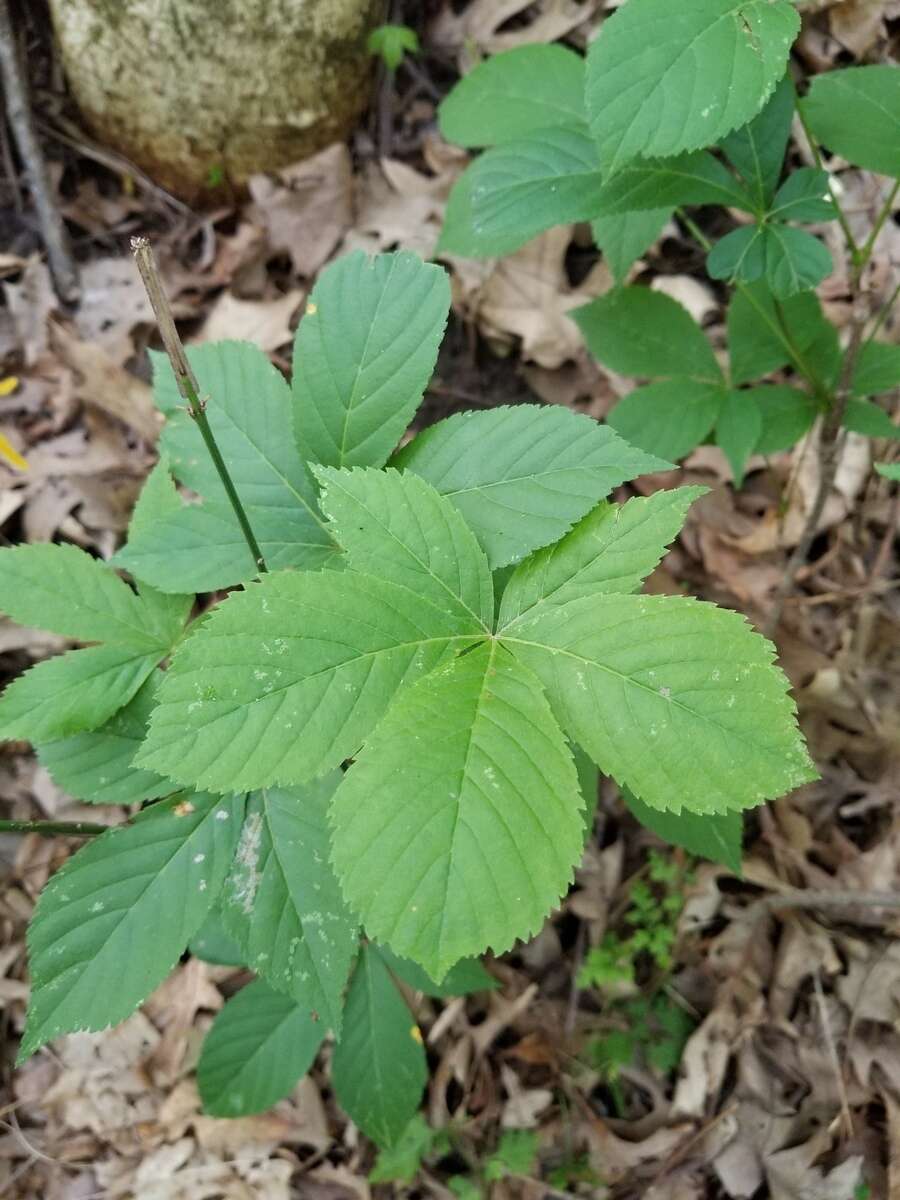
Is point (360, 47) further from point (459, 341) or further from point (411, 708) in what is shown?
point (411, 708)

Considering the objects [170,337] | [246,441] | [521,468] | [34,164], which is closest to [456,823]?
[521,468]

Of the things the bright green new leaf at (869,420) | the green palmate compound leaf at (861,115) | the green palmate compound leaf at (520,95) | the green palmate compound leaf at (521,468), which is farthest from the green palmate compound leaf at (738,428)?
the green palmate compound leaf at (521,468)

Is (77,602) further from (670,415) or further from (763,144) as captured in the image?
(763,144)

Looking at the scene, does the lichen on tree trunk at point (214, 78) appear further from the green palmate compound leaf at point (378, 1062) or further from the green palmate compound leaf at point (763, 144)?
the green palmate compound leaf at point (378, 1062)

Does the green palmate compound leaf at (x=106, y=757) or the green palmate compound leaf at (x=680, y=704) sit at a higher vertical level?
the green palmate compound leaf at (x=680, y=704)

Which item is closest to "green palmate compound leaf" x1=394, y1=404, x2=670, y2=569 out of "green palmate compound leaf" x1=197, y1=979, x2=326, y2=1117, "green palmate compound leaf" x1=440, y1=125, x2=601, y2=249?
"green palmate compound leaf" x1=440, y1=125, x2=601, y2=249

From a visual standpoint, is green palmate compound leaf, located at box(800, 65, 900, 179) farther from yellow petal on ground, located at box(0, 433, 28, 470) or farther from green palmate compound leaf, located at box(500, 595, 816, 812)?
yellow petal on ground, located at box(0, 433, 28, 470)
